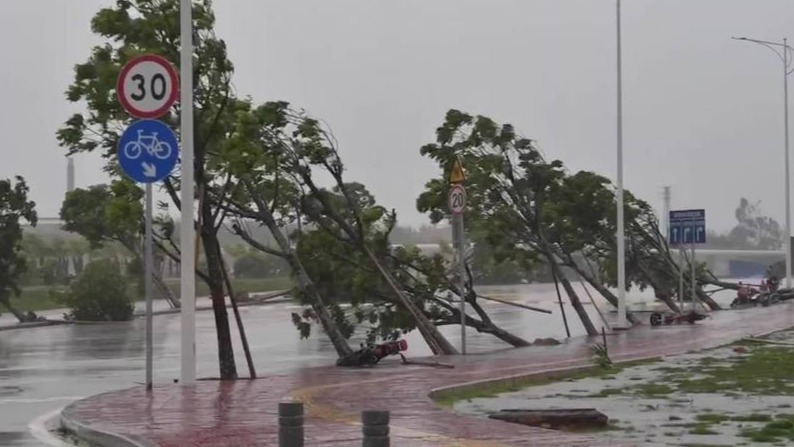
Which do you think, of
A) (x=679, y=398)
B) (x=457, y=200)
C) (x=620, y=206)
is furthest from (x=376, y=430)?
(x=620, y=206)

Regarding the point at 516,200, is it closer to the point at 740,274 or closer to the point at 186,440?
the point at 186,440

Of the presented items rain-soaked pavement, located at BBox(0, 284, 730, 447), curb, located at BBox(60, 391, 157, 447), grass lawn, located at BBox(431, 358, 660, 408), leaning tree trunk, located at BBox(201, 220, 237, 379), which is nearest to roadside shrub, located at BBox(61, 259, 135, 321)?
→ rain-soaked pavement, located at BBox(0, 284, 730, 447)

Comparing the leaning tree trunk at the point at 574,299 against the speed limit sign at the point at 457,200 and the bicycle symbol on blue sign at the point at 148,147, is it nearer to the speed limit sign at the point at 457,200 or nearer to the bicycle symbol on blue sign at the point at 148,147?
the speed limit sign at the point at 457,200

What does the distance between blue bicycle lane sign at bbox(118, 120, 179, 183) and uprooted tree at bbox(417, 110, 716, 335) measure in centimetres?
1443

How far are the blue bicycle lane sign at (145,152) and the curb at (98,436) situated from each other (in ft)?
11.9

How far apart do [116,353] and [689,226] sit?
16827mm

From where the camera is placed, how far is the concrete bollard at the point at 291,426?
1016cm

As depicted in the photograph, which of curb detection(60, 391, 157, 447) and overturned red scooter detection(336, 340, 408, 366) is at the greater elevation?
overturned red scooter detection(336, 340, 408, 366)

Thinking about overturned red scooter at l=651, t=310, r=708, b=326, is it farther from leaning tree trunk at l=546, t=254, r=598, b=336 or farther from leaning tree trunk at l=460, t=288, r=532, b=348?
leaning tree trunk at l=460, t=288, r=532, b=348

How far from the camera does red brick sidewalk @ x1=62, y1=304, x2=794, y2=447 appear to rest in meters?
12.4

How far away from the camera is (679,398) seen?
16234mm

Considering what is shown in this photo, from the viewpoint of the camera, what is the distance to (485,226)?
34219mm

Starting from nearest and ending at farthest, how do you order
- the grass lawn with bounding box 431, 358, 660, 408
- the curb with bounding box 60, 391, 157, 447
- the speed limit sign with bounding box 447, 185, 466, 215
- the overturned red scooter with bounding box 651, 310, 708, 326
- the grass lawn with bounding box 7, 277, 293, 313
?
the curb with bounding box 60, 391, 157, 447
the grass lawn with bounding box 431, 358, 660, 408
the speed limit sign with bounding box 447, 185, 466, 215
the overturned red scooter with bounding box 651, 310, 708, 326
the grass lawn with bounding box 7, 277, 293, 313

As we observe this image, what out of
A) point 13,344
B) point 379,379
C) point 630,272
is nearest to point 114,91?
point 379,379
